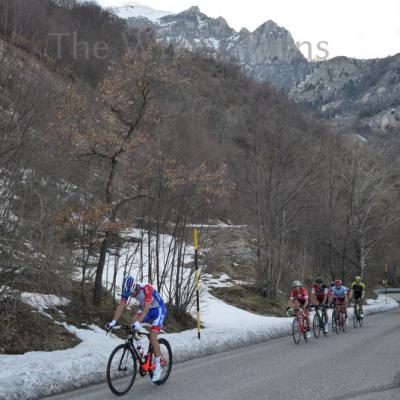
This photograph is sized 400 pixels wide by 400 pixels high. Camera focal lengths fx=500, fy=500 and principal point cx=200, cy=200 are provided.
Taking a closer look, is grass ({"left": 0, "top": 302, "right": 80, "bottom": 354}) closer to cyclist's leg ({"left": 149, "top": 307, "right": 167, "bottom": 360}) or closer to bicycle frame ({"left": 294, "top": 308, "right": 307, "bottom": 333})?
cyclist's leg ({"left": 149, "top": 307, "right": 167, "bottom": 360})

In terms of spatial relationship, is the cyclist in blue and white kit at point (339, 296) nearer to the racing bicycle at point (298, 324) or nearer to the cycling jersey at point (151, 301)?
the racing bicycle at point (298, 324)

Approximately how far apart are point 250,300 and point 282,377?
1538cm

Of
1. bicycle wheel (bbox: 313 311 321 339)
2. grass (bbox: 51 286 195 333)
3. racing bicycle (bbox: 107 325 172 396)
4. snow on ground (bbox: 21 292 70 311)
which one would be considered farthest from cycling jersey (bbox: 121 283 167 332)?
bicycle wheel (bbox: 313 311 321 339)

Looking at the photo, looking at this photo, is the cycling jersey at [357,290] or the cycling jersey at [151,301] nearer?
the cycling jersey at [151,301]

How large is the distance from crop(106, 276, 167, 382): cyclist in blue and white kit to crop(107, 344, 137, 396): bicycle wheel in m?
0.41

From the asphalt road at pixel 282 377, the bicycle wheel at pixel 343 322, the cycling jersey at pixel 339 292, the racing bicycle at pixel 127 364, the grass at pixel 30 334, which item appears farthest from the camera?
the cycling jersey at pixel 339 292

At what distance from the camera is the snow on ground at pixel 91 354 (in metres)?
8.09

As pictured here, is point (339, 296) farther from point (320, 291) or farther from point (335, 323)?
point (320, 291)

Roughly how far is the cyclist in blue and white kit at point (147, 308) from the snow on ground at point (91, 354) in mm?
1435

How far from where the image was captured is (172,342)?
1328 cm

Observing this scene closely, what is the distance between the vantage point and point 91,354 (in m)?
10.3

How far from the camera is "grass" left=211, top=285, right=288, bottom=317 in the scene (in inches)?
926

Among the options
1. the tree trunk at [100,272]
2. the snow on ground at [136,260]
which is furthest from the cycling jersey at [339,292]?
the tree trunk at [100,272]

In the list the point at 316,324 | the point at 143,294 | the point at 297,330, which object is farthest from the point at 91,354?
the point at 316,324
